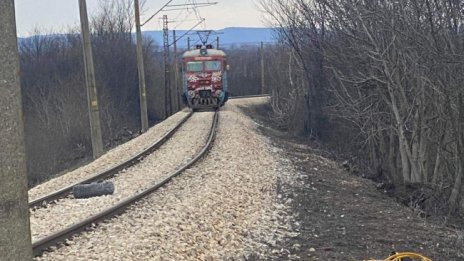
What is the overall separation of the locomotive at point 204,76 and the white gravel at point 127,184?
10985 millimetres

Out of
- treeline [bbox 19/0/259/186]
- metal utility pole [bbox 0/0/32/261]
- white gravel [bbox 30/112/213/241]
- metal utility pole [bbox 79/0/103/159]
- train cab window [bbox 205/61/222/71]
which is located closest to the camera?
metal utility pole [bbox 0/0/32/261]

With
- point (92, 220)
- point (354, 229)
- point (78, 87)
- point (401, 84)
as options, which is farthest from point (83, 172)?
point (78, 87)

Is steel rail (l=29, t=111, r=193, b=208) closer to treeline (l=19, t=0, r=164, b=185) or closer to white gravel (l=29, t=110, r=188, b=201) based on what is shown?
white gravel (l=29, t=110, r=188, b=201)

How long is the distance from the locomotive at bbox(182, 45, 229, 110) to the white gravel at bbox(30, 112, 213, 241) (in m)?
11.0

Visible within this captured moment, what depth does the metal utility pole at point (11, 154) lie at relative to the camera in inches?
85.4

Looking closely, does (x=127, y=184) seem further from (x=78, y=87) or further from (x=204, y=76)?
(x=78, y=87)

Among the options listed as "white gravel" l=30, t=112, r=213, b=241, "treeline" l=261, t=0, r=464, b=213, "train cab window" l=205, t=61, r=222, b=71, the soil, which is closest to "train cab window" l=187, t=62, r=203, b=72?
"train cab window" l=205, t=61, r=222, b=71

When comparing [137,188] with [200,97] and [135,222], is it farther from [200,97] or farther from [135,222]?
[200,97]

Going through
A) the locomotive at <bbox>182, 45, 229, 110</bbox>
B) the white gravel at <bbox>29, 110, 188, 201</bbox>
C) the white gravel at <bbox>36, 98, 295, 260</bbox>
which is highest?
the locomotive at <bbox>182, 45, 229, 110</bbox>

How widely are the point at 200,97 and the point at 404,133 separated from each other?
59.6 feet

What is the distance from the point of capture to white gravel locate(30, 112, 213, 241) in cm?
802

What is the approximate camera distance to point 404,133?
16203 mm

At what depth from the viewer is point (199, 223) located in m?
7.88

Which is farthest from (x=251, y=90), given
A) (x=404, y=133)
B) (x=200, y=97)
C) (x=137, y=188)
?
(x=137, y=188)
